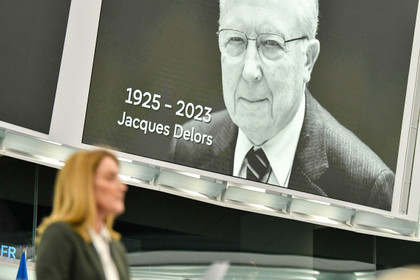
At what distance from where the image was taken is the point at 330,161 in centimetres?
871

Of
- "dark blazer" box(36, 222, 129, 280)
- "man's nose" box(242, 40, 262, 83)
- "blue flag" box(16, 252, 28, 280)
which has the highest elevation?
"man's nose" box(242, 40, 262, 83)

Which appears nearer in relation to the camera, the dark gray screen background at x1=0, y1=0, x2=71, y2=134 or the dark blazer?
the dark blazer

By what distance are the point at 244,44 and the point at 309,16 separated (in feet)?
2.35

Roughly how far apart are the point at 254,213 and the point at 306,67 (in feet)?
5.57

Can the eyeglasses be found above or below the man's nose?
above

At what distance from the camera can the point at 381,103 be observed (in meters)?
8.95

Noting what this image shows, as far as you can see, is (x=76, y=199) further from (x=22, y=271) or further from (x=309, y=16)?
(x=309, y=16)

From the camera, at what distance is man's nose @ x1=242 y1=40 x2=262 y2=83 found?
328 inches

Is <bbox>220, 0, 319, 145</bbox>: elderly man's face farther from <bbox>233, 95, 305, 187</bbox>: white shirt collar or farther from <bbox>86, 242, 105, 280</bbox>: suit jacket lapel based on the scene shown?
<bbox>86, 242, 105, 280</bbox>: suit jacket lapel

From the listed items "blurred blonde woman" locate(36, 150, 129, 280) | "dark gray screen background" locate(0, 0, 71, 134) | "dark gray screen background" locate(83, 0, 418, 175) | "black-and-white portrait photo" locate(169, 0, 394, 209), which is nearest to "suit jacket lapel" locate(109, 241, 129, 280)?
"blurred blonde woman" locate(36, 150, 129, 280)

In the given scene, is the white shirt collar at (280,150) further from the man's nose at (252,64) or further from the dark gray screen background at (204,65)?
the man's nose at (252,64)

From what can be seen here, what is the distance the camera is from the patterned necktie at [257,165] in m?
8.33

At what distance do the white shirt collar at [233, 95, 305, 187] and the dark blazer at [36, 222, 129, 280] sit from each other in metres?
5.73

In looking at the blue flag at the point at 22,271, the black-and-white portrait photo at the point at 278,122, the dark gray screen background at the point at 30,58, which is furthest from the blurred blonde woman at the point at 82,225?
the black-and-white portrait photo at the point at 278,122
